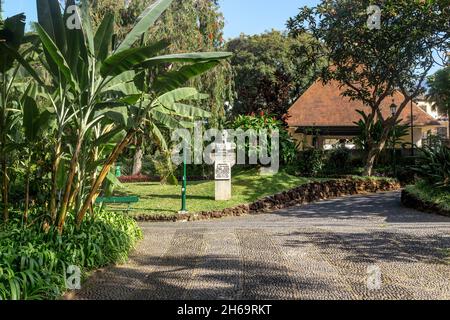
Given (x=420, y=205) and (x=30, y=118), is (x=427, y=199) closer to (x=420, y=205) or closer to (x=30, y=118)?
(x=420, y=205)

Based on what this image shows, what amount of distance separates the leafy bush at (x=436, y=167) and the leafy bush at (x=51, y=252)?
10006 mm

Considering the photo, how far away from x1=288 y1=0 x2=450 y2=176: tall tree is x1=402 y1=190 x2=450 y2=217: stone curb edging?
17.8ft

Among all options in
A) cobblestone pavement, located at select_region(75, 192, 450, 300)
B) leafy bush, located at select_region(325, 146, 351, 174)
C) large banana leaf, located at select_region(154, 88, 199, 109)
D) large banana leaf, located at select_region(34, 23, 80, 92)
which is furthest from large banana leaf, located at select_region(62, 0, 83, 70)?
leafy bush, located at select_region(325, 146, 351, 174)

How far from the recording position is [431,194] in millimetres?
13438

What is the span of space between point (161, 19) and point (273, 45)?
1931 cm

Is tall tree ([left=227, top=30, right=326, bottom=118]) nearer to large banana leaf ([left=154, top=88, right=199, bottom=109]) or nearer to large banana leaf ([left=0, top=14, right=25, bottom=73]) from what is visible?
large banana leaf ([left=154, top=88, right=199, bottom=109])

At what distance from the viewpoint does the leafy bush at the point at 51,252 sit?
4.95m

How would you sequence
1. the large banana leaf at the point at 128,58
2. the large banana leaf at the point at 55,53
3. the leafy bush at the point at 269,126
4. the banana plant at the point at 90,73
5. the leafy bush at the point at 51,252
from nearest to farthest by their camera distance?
1. the leafy bush at the point at 51,252
2. the large banana leaf at the point at 55,53
3. the large banana leaf at the point at 128,58
4. the banana plant at the point at 90,73
5. the leafy bush at the point at 269,126

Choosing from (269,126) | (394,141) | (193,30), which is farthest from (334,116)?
(193,30)

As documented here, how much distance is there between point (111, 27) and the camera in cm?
664

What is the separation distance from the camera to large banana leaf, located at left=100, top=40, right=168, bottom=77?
576 cm

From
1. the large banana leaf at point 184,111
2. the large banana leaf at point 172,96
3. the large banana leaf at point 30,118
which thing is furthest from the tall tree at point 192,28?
the large banana leaf at point 30,118

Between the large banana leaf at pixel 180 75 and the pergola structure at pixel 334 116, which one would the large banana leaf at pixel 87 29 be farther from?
the pergola structure at pixel 334 116

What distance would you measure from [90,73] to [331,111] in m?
23.7
